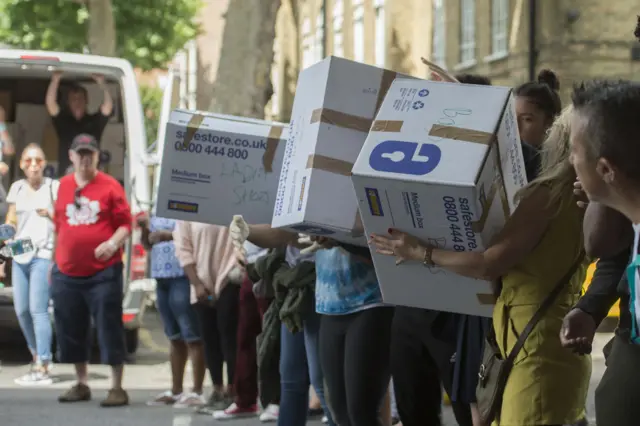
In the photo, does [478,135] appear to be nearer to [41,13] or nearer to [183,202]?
[183,202]

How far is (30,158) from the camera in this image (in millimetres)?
11617

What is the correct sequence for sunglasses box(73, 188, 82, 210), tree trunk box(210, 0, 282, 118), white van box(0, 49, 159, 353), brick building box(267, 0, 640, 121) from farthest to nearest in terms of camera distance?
brick building box(267, 0, 640, 121) < tree trunk box(210, 0, 282, 118) < white van box(0, 49, 159, 353) < sunglasses box(73, 188, 82, 210)

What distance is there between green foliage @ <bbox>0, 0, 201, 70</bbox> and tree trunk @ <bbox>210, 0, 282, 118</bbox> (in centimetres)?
1012

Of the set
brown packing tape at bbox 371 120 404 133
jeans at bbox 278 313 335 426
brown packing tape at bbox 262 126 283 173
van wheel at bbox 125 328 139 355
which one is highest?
brown packing tape at bbox 371 120 404 133

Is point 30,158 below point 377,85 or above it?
below

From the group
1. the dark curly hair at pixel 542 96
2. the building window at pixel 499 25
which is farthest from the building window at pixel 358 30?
the dark curly hair at pixel 542 96

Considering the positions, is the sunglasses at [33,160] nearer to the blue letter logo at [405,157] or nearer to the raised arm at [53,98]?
the raised arm at [53,98]

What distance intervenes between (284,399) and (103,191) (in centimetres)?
367

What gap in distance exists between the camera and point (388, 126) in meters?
4.62

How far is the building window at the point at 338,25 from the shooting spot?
3962cm

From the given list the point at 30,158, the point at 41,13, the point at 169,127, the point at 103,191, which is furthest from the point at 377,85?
the point at 41,13

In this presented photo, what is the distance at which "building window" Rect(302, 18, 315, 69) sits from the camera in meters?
44.9

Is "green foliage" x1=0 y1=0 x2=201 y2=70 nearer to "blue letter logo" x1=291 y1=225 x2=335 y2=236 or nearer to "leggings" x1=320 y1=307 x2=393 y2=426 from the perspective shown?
"leggings" x1=320 y1=307 x2=393 y2=426

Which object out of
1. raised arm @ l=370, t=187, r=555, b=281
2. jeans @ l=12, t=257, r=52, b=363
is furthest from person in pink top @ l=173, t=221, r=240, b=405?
raised arm @ l=370, t=187, r=555, b=281
